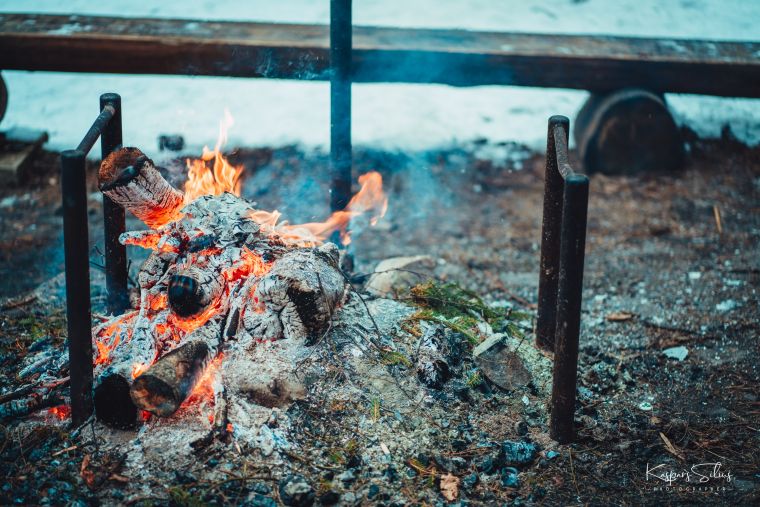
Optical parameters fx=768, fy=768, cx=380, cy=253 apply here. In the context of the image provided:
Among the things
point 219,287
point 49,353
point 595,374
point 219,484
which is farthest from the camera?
point 595,374

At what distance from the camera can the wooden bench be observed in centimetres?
666

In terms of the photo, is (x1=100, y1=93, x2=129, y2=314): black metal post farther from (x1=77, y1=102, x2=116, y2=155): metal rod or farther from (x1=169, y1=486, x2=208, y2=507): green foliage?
(x1=169, y1=486, x2=208, y2=507): green foliage

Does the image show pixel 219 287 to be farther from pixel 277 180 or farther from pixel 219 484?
pixel 277 180

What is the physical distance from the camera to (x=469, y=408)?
382 centimetres

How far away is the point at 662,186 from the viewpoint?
7273 millimetres

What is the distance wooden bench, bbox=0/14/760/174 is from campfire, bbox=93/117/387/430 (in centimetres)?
276

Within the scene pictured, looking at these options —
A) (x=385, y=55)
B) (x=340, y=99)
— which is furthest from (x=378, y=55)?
(x=340, y=99)

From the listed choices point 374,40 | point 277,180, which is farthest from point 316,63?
point 277,180

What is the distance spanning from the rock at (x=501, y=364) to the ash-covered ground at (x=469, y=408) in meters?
0.07

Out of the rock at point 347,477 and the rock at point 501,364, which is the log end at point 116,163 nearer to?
the rock at point 347,477

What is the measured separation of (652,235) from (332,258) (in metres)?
3.52

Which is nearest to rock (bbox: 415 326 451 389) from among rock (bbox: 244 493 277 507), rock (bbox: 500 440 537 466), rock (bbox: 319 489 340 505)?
rock (bbox: 500 440 537 466)
